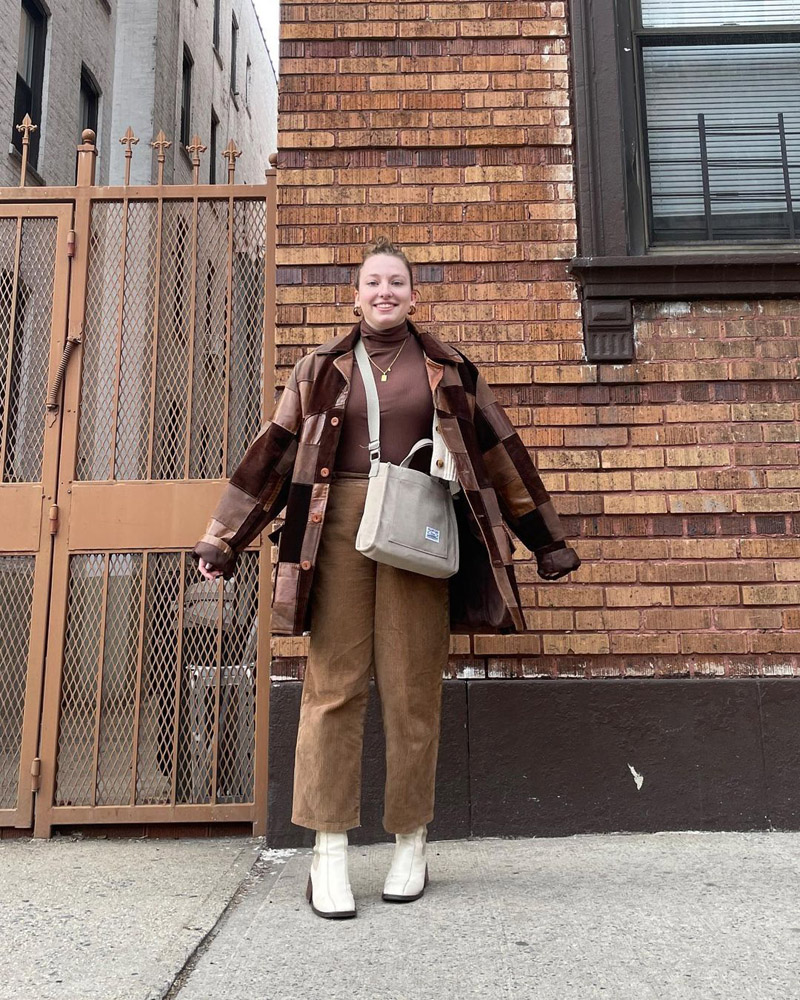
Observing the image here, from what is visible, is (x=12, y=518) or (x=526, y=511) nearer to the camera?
(x=526, y=511)

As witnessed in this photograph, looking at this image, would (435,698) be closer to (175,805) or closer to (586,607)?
(586,607)

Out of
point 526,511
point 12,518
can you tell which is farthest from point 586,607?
point 12,518

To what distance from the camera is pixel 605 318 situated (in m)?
3.80

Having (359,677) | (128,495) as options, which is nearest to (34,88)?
(128,495)

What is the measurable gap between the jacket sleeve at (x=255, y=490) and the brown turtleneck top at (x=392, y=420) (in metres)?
0.19

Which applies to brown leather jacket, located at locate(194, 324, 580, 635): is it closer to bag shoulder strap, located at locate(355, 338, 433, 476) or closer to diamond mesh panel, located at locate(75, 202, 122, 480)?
bag shoulder strap, located at locate(355, 338, 433, 476)

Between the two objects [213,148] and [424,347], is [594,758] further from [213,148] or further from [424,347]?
[213,148]

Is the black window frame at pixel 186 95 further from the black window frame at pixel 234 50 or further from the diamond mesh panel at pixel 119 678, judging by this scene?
Answer: the diamond mesh panel at pixel 119 678

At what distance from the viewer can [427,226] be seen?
3.89 meters

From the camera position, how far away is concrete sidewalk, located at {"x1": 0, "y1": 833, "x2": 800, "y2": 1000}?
6.92 feet

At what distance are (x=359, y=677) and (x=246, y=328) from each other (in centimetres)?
191

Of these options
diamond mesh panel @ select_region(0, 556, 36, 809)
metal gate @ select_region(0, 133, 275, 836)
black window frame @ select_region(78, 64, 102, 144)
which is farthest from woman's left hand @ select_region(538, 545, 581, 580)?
black window frame @ select_region(78, 64, 102, 144)

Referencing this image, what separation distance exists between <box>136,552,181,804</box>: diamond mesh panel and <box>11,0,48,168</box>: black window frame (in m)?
10.2

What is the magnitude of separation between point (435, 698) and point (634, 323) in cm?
191
